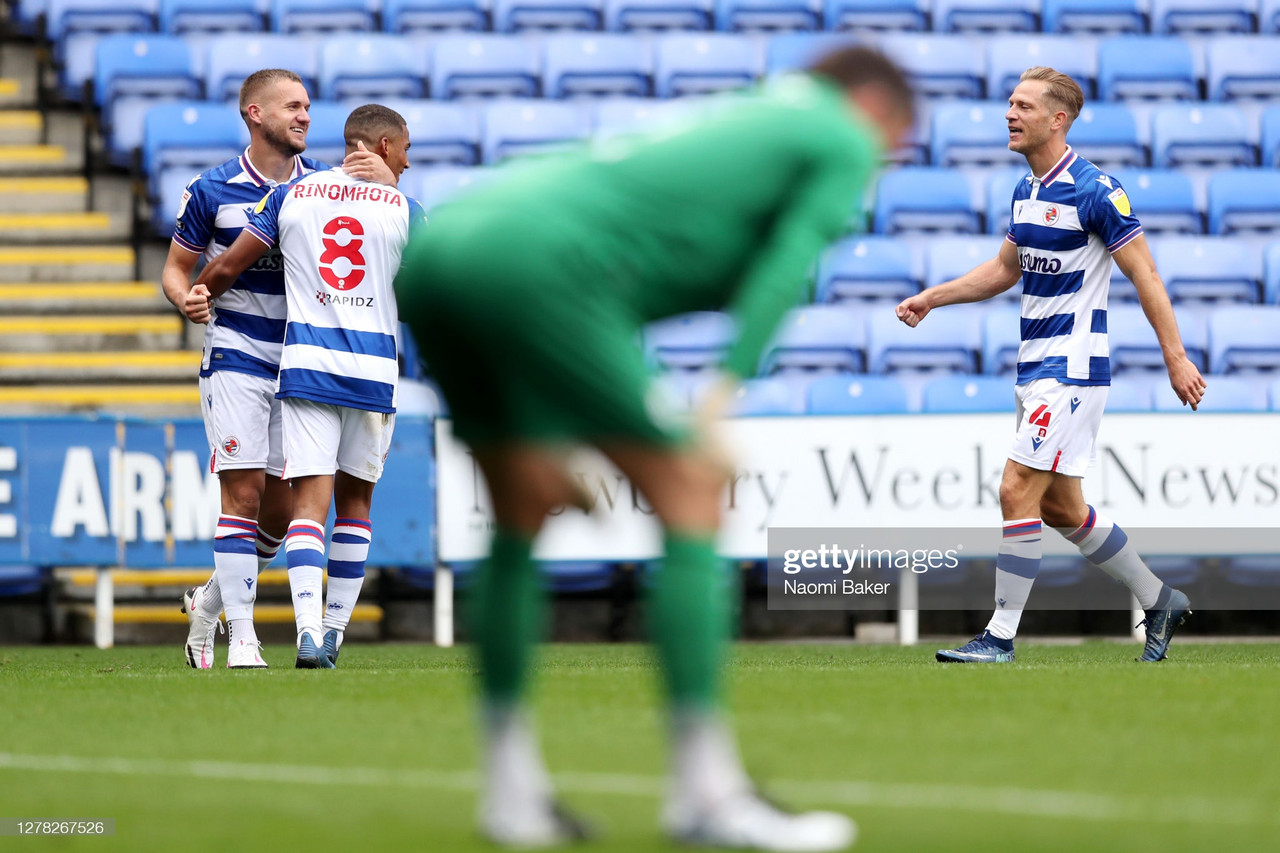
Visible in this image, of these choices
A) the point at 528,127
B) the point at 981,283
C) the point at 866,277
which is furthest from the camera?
the point at 528,127

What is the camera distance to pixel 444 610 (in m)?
9.40

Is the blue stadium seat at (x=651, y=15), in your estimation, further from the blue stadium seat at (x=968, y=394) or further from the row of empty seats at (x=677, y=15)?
the blue stadium seat at (x=968, y=394)

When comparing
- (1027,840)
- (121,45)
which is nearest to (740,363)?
(1027,840)

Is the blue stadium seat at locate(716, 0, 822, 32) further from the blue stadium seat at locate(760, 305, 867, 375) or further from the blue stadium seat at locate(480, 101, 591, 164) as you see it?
the blue stadium seat at locate(760, 305, 867, 375)

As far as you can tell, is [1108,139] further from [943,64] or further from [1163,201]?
[943,64]

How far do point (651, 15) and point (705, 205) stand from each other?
11.6 meters

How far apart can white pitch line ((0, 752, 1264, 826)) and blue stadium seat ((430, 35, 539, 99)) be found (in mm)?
9847

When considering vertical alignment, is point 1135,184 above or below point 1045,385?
above

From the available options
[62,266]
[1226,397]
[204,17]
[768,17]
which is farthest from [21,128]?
[1226,397]

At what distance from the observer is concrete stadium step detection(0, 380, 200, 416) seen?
1023cm

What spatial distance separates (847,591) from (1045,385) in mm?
3069

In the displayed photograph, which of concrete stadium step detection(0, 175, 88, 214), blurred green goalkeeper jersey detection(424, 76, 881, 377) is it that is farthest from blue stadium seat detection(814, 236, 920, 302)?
blurred green goalkeeper jersey detection(424, 76, 881, 377)

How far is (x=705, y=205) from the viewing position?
9.14 feet

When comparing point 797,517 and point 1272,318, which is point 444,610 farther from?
point 1272,318
